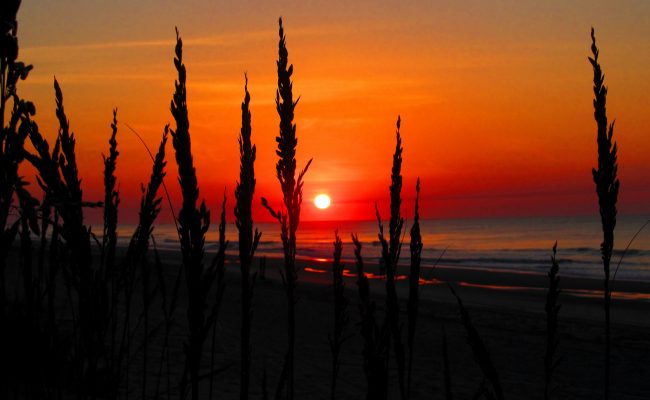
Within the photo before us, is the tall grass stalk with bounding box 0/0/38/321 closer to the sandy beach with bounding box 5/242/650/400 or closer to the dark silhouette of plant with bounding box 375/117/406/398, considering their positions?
the dark silhouette of plant with bounding box 375/117/406/398

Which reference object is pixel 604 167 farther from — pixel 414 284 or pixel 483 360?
pixel 483 360

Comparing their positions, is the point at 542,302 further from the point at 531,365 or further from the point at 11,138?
the point at 11,138

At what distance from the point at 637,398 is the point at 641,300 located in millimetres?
14902

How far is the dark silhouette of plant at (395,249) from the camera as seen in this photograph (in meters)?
2.14

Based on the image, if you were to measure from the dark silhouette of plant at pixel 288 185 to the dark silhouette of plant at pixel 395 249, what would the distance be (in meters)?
0.35

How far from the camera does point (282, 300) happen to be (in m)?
22.2

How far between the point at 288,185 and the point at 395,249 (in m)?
0.84

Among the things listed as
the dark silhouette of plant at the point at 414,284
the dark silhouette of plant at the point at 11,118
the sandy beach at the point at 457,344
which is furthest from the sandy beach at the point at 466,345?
the dark silhouette of plant at the point at 11,118

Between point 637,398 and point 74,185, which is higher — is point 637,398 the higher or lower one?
the lower one

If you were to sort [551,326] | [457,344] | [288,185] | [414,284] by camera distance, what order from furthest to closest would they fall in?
[457,344], [414,284], [551,326], [288,185]

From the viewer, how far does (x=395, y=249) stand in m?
2.71

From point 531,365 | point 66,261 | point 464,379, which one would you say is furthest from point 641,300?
point 66,261

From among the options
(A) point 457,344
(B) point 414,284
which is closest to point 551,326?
(B) point 414,284

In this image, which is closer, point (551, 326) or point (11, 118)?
point (11, 118)
